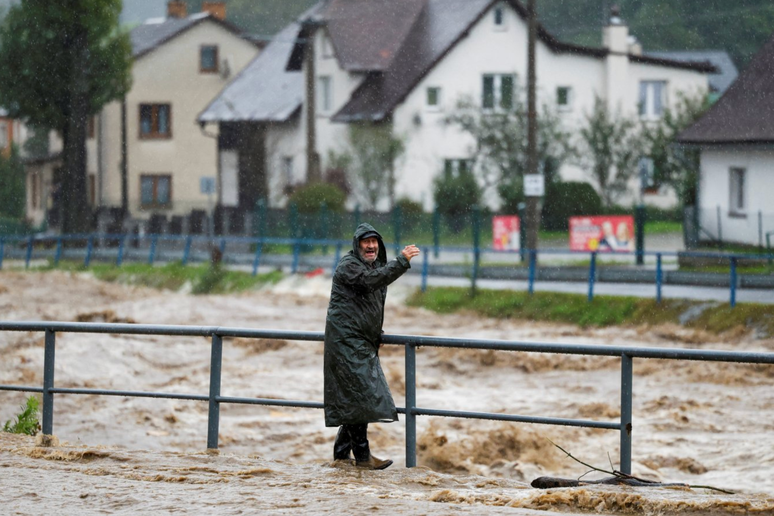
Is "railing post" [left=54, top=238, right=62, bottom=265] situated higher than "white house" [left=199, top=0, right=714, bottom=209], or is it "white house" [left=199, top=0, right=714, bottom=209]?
"white house" [left=199, top=0, right=714, bottom=209]

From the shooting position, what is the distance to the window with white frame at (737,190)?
34.9m

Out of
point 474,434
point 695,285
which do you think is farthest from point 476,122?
point 474,434

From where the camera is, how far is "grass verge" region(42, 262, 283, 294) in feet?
116

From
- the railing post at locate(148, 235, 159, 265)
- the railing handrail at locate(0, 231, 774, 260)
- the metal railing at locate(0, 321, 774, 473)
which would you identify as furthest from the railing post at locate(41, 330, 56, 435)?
the railing post at locate(148, 235, 159, 265)

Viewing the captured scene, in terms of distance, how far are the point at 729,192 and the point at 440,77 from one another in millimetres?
16594

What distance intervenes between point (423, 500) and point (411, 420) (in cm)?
93

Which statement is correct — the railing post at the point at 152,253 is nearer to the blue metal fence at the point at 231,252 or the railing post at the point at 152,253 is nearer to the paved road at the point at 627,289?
the blue metal fence at the point at 231,252

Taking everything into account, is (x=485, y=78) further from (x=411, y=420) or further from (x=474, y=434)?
(x=411, y=420)

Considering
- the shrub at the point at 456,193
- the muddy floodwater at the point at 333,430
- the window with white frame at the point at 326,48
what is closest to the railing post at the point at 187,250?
the muddy floodwater at the point at 333,430

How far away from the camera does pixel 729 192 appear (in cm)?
3503

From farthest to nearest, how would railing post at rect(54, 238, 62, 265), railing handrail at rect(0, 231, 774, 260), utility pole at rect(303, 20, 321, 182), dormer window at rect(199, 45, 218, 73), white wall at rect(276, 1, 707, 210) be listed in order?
dormer window at rect(199, 45, 218, 73) → white wall at rect(276, 1, 707, 210) → utility pole at rect(303, 20, 321, 182) → railing post at rect(54, 238, 62, 265) → railing handrail at rect(0, 231, 774, 260)

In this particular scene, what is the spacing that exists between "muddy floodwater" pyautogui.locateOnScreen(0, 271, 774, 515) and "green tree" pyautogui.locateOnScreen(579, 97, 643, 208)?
15.4 meters

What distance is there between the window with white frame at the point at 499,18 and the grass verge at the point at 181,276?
16366 mm

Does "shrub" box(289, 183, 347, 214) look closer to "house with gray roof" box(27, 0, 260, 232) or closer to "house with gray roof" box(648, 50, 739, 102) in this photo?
"house with gray roof" box(27, 0, 260, 232)
